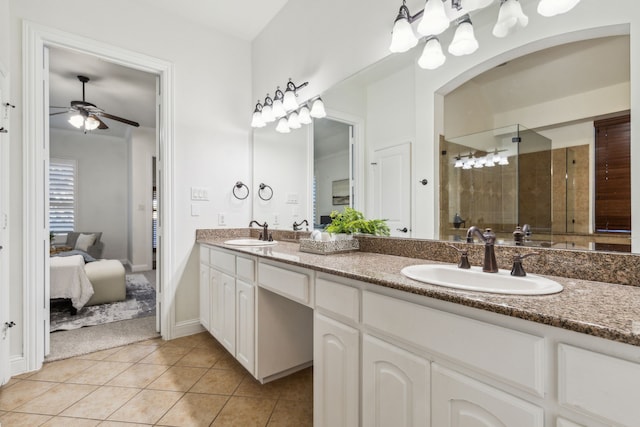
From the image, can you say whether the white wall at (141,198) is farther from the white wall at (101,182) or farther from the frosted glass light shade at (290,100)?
the frosted glass light shade at (290,100)

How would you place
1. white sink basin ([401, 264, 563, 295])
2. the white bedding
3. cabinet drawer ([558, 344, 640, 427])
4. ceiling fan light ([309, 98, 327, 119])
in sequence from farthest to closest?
1. the white bedding
2. ceiling fan light ([309, 98, 327, 119])
3. white sink basin ([401, 264, 563, 295])
4. cabinet drawer ([558, 344, 640, 427])

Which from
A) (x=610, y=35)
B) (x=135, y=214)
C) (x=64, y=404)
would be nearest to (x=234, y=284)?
(x=64, y=404)

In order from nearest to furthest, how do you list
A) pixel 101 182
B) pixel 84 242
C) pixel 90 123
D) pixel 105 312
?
1. pixel 105 312
2. pixel 90 123
3. pixel 84 242
4. pixel 101 182

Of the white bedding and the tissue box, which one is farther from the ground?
the tissue box

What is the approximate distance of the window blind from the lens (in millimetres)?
5402

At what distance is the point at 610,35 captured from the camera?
100 cm

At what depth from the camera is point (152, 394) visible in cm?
176

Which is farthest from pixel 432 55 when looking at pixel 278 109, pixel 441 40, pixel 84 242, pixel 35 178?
pixel 84 242

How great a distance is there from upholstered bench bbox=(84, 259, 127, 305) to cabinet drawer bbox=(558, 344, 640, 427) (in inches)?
156

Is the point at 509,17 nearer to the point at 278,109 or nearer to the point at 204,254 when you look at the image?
the point at 278,109

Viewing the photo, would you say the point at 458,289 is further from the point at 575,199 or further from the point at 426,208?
the point at 426,208

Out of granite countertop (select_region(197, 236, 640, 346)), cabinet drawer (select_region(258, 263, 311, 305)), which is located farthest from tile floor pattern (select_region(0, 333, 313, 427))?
granite countertop (select_region(197, 236, 640, 346))

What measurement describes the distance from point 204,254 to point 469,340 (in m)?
2.18

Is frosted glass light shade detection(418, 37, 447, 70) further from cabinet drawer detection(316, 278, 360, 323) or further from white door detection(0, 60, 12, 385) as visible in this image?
white door detection(0, 60, 12, 385)
